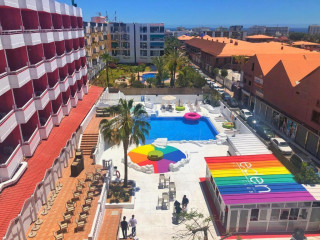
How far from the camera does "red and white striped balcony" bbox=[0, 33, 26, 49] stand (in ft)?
72.1

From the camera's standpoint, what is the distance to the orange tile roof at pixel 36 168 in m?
19.3

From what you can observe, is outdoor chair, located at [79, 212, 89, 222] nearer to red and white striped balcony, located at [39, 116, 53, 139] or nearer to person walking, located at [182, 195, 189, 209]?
person walking, located at [182, 195, 189, 209]

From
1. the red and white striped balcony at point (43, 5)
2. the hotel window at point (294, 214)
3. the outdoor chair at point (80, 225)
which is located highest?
the red and white striped balcony at point (43, 5)

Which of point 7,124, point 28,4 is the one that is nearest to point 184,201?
point 7,124

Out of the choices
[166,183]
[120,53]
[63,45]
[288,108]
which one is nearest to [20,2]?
[63,45]

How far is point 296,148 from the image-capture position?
37.3 m

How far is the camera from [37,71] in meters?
27.8

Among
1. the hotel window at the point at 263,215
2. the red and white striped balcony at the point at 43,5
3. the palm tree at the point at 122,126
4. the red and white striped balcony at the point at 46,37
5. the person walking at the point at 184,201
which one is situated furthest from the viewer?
the red and white striped balcony at the point at 46,37

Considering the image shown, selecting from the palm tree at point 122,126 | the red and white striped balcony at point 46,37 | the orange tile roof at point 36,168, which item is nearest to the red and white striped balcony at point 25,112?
the orange tile roof at point 36,168

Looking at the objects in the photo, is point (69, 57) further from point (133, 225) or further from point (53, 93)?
point (133, 225)

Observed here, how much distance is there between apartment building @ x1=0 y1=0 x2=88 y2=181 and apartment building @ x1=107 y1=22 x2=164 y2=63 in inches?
2334

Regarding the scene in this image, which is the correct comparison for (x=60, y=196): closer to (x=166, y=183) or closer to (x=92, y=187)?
(x=92, y=187)

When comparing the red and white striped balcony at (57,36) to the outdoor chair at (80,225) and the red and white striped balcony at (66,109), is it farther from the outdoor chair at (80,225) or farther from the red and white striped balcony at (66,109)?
the outdoor chair at (80,225)

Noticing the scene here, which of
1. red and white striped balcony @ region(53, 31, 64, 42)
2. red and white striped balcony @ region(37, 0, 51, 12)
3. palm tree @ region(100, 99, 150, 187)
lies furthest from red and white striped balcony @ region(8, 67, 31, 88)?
red and white striped balcony @ region(53, 31, 64, 42)
